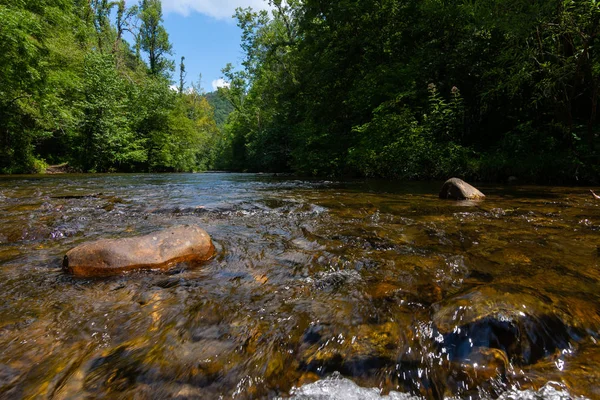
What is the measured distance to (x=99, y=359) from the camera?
1481 mm

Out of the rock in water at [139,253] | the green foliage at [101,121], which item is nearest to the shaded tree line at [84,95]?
the green foliage at [101,121]

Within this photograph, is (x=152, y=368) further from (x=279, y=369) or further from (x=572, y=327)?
(x=572, y=327)

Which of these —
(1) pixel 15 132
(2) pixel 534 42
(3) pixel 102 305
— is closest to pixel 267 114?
(1) pixel 15 132

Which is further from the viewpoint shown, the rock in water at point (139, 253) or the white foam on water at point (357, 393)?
the rock in water at point (139, 253)

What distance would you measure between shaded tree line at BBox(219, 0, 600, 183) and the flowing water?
5.91m

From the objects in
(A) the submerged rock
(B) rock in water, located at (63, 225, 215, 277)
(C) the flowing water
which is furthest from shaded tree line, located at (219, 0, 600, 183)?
(B) rock in water, located at (63, 225, 215, 277)

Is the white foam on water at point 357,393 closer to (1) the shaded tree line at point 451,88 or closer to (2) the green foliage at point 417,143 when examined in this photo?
(1) the shaded tree line at point 451,88

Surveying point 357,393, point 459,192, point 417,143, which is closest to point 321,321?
point 357,393

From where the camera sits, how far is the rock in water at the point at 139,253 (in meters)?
2.46

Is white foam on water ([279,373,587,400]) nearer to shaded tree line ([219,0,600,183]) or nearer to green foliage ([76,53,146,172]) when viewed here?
shaded tree line ([219,0,600,183])

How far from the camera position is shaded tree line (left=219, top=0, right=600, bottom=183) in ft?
23.2

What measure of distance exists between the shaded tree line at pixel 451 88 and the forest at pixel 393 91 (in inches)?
1.9

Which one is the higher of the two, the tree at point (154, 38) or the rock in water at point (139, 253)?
the tree at point (154, 38)

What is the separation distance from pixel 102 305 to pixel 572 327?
9.34 feet
